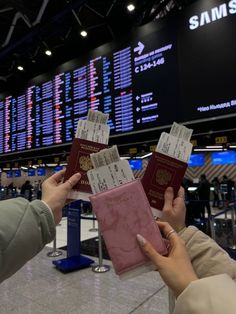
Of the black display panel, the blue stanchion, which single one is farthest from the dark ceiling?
the blue stanchion

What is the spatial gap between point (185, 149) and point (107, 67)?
4.64 metres

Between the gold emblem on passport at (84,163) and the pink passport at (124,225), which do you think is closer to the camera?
the pink passport at (124,225)

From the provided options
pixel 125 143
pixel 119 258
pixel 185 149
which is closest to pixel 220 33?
pixel 125 143

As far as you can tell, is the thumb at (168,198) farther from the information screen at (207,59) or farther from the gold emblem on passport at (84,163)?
the information screen at (207,59)

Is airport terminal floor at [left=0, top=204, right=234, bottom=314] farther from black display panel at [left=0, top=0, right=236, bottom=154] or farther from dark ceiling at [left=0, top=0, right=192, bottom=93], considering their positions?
dark ceiling at [left=0, top=0, right=192, bottom=93]

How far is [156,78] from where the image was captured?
4.51 m

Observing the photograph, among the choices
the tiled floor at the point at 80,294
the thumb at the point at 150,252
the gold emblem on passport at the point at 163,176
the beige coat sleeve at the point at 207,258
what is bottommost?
the tiled floor at the point at 80,294

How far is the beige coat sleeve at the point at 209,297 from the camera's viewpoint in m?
0.69

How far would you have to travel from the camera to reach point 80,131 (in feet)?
3.80

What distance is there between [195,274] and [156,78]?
4039 millimetres

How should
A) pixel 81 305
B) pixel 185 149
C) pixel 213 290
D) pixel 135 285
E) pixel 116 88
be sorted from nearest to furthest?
pixel 213 290 → pixel 185 149 → pixel 81 305 → pixel 135 285 → pixel 116 88

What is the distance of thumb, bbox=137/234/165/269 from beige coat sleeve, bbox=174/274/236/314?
11cm

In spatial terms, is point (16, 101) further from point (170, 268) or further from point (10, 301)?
point (170, 268)

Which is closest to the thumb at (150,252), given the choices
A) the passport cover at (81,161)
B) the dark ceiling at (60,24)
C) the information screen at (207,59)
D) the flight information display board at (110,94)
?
the passport cover at (81,161)
